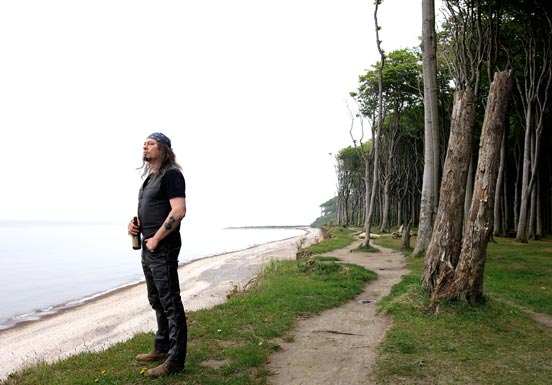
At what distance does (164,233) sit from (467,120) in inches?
276

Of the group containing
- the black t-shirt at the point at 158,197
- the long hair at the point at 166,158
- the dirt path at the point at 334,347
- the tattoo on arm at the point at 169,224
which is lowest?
the dirt path at the point at 334,347

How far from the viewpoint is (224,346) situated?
6.49 m

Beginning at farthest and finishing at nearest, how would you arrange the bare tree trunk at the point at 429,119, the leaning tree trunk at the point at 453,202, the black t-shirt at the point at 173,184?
the bare tree trunk at the point at 429,119, the leaning tree trunk at the point at 453,202, the black t-shirt at the point at 173,184

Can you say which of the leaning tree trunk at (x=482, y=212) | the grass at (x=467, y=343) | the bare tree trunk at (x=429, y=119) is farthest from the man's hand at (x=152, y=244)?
the bare tree trunk at (x=429, y=119)

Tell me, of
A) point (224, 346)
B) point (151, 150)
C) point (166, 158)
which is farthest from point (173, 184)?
point (224, 346)

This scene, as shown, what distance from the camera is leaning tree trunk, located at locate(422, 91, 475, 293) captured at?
8586mm

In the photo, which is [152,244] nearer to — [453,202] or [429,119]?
[453,202]

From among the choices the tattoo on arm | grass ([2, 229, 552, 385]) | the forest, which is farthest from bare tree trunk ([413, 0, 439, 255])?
the tattoo on arm

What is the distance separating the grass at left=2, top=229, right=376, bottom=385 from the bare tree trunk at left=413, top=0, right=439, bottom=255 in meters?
7.13

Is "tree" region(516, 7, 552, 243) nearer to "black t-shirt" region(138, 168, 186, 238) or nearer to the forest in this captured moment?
the forest

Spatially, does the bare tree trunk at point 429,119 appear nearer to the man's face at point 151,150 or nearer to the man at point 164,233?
the man at point 164,233

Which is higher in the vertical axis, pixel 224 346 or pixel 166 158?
pixel 166 158

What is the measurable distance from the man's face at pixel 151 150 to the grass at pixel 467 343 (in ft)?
12.9

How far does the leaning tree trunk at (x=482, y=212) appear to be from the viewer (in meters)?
8.15
